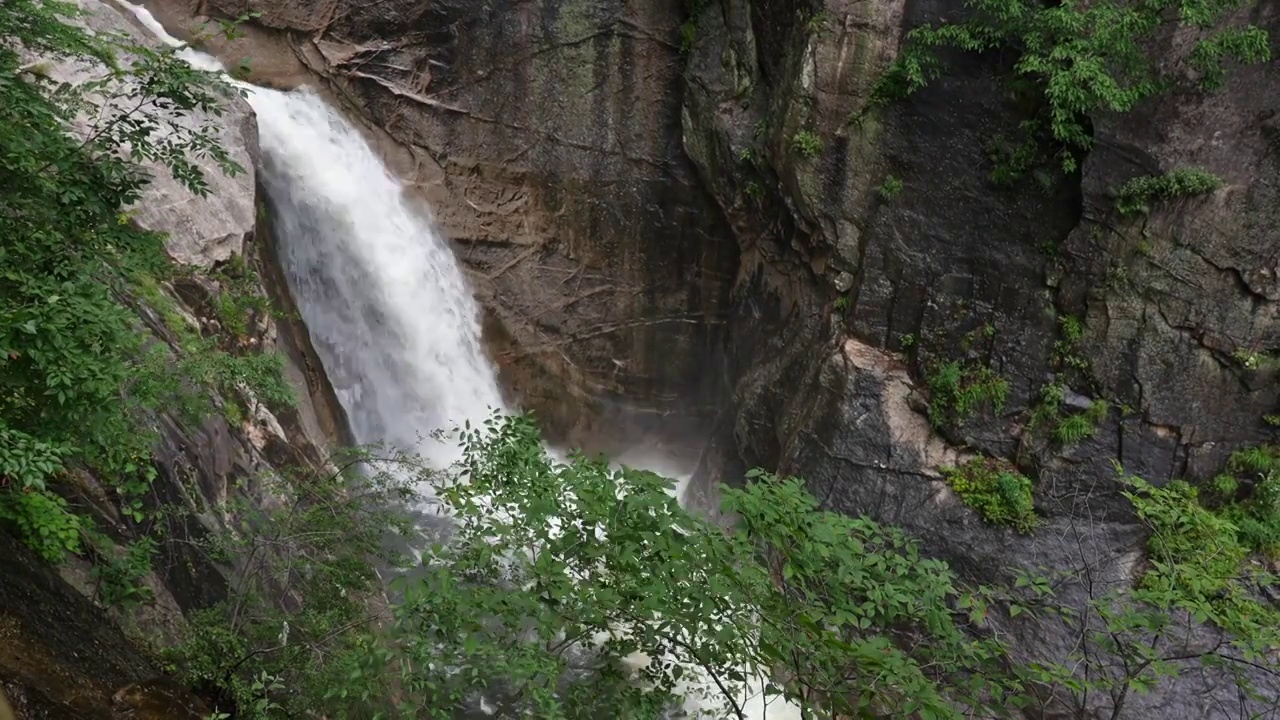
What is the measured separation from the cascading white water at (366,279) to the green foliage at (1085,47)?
26.4 ft

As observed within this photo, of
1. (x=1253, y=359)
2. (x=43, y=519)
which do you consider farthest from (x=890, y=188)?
(x=43, y=519)

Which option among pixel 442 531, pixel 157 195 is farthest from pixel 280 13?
pixel 442 531

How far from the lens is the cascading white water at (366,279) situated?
1157 cm

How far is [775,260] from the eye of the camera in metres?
12.8

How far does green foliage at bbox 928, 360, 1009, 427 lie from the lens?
33.1 ft

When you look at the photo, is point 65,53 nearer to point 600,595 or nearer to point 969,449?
point 600,595

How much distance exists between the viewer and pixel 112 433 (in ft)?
12.9

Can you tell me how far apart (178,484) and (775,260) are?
935cm

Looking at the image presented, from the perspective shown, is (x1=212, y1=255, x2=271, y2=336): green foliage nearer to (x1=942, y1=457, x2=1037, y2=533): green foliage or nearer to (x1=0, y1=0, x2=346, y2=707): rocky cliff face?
(x1=0, y1=0, x2=346, y2=707): rocky cliff face

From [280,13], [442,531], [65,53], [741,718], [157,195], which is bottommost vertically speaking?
[442,531]

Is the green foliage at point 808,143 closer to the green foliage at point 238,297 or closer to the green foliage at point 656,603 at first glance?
the green foliage at point 238,297

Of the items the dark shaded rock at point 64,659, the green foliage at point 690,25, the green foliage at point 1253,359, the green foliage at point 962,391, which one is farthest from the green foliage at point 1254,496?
the dark shaded rock at point 64,659

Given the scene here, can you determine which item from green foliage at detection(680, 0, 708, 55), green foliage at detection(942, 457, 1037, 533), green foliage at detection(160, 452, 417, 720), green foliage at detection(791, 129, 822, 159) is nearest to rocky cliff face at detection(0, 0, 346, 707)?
green foliage at detection(160, 452, 417, 720)

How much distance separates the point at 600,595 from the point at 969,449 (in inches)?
318
